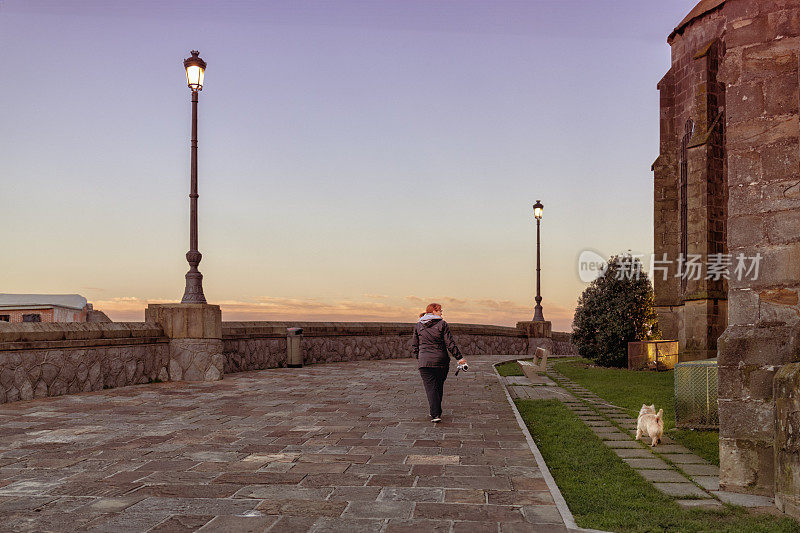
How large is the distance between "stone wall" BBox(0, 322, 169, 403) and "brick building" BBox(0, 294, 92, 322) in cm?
1915

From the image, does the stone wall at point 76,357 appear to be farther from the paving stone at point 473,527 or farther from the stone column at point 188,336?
the paving stone at point 473,527

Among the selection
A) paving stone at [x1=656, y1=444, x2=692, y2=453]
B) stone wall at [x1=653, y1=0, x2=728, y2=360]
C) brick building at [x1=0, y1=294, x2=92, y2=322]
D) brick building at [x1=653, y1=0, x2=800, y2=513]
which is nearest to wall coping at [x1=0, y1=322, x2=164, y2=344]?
paving stone at [x1=656, y1=444, x2=692, y2=453]

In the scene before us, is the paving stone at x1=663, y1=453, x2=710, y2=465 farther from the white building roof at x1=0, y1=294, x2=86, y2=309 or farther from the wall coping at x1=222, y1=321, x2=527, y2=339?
the white building roof at x1=0, y1=294, x2=86, y2=309

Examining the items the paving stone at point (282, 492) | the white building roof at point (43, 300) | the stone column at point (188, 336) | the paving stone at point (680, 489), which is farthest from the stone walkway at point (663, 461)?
the white building roof at point (43, 300)

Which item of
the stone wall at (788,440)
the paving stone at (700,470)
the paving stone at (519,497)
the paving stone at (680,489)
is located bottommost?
the paving stone at (700,470)

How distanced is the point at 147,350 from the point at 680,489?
11017 mm

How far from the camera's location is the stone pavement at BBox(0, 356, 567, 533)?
14.1 ft

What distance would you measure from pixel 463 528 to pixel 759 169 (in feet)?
13.2

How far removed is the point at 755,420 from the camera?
5359 millimetres

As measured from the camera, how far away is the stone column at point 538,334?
3041cm

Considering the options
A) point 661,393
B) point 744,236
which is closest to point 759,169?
point 744,236

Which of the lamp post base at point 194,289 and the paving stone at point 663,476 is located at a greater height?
the lamp post base at point 194,289

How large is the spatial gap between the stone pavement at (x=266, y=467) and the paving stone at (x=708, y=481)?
1.35 m

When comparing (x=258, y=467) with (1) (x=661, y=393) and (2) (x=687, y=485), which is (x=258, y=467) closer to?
(2) (x=687, y=485)
